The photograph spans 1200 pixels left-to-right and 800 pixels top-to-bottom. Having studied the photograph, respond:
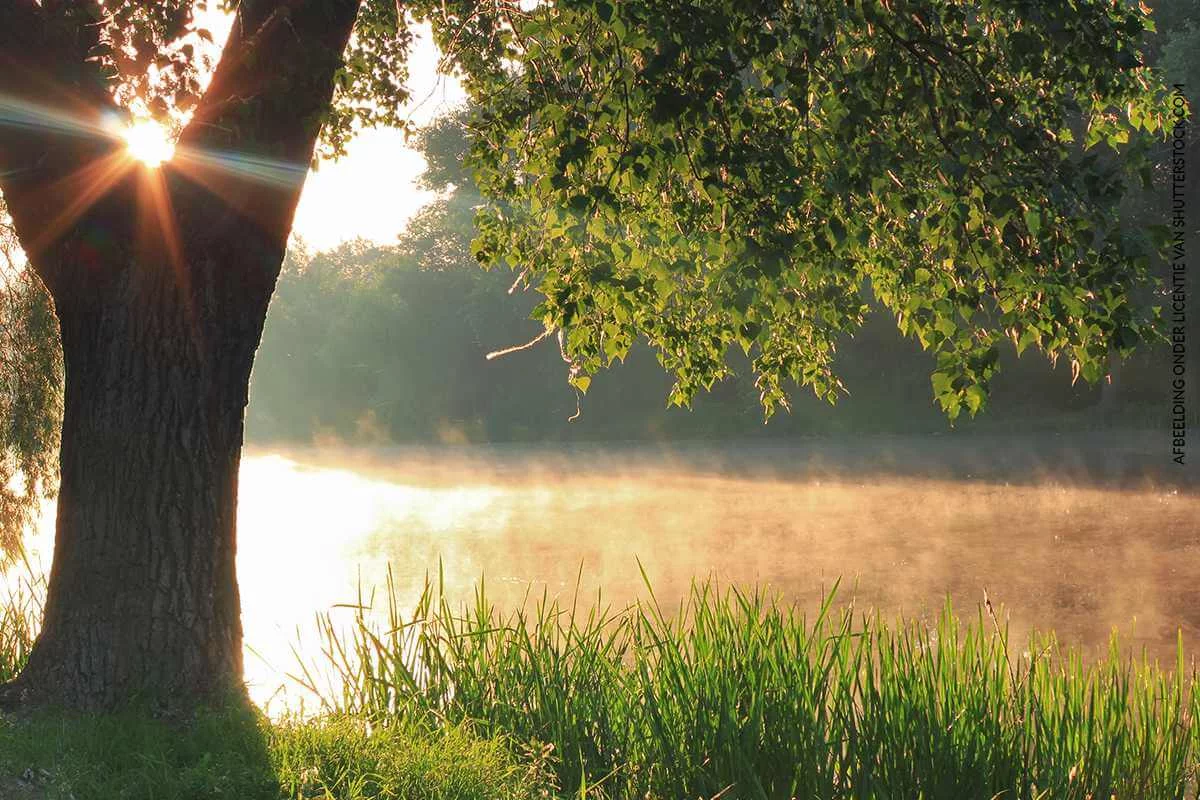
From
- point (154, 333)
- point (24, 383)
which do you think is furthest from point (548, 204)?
point (24, 383)

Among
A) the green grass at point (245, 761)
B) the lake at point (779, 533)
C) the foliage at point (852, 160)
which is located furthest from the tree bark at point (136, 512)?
the foliage at point (852, 160)

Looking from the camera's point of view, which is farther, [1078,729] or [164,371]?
[164,371]

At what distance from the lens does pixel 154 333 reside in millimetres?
5000

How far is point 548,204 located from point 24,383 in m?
3.77

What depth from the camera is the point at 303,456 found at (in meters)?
28.7

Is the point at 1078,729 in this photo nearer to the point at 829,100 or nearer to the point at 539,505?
the point at 829,100

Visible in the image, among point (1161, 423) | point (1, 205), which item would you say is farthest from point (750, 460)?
point (1, 205)

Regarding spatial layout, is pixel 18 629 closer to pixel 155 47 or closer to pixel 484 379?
pixel 155 47

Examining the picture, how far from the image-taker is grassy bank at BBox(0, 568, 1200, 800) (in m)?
4.21

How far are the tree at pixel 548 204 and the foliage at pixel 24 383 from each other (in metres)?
2.07

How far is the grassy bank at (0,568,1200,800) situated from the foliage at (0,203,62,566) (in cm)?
299

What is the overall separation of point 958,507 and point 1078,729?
10789mm

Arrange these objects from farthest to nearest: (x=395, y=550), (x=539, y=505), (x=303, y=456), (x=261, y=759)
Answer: (x=303, y=456) < (x=539, y=505) < (x=395, y=550) < (x=261, y=759)

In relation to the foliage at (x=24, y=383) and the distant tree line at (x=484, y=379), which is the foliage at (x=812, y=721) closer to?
the foliage at (x=24, y=383)
